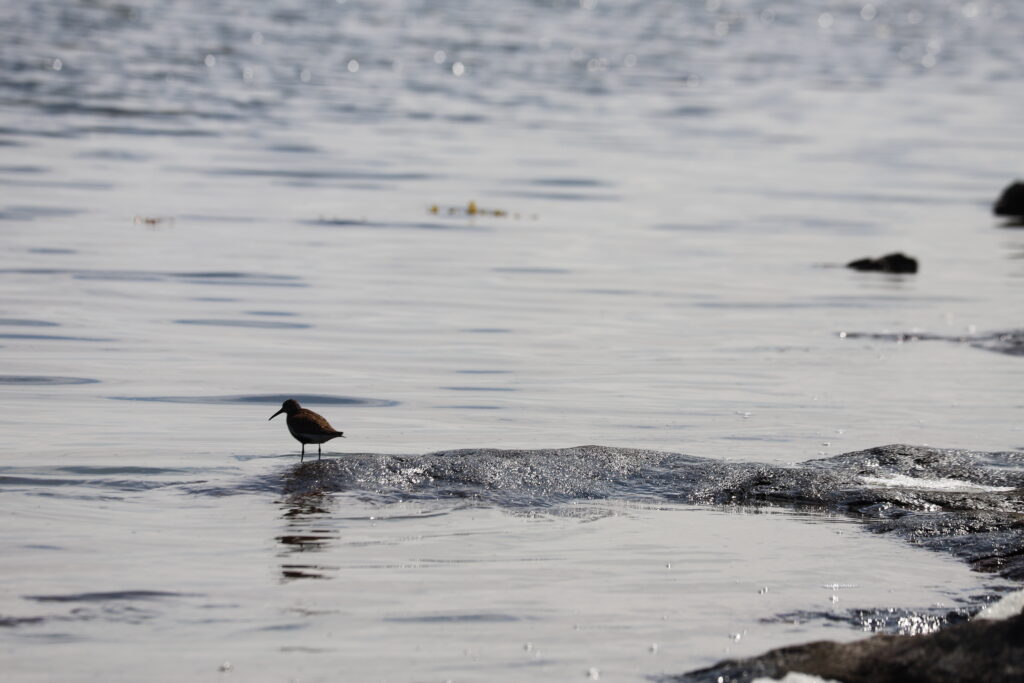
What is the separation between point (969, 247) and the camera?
20312 millimetres

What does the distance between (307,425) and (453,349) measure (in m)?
4.51

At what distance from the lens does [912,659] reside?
5.30 meters

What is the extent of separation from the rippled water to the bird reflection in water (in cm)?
3

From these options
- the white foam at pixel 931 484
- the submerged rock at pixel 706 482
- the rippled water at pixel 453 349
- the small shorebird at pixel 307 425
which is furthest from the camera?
the small shorebird at pixel 307 425

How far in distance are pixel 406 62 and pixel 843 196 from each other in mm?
24893

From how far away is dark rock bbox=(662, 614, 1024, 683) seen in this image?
16.9 ft

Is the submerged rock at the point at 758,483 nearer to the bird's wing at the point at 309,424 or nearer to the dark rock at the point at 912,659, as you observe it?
the bird's wing at the point at 309,424

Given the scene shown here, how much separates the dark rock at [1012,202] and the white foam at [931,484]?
51.8ft

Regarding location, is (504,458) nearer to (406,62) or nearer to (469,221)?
(469,221)

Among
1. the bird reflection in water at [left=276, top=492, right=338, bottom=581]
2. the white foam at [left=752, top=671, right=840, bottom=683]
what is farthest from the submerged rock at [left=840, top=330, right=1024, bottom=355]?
the white foam at [left=752, top=671, right=840, bottom=683]

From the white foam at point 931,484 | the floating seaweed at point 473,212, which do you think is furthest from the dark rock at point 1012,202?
the white foam at point 931,484

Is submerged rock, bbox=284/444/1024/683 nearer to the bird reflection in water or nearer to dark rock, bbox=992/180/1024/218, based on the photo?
the bird reflection in water

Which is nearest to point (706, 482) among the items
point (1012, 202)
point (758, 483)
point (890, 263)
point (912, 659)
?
point (758, 483)

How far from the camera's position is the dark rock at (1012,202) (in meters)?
23.4
